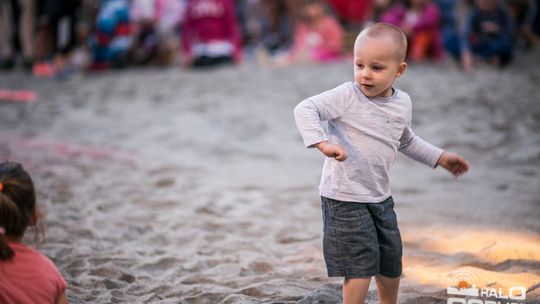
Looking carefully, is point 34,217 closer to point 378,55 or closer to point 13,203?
point 13,203

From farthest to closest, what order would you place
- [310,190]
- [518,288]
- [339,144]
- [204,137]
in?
[204,137]
[310,190]
[518,288]
[339,144]

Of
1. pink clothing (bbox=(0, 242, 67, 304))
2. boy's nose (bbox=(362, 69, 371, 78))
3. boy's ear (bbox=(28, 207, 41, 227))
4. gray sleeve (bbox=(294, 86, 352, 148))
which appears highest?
boy's nose (bbox=(362, 69, 371, 78))

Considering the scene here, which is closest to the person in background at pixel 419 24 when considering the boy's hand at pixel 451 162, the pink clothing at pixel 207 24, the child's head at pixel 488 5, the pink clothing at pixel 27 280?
the child's head at pixel 488 5

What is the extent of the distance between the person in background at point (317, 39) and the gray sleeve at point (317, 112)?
8.54 m

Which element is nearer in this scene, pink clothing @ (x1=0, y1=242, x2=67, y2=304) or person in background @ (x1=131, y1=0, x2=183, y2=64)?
pink clothing @ (x1=0, y1=242, x2=67, y2=304)

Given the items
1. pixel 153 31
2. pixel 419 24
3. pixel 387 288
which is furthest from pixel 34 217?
pixel 153 31

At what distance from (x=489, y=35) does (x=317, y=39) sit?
2872 millimetres

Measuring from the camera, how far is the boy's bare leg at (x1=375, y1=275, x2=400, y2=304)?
229cm

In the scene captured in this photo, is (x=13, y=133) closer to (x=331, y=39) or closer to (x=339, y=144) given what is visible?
(x=339, y=144)

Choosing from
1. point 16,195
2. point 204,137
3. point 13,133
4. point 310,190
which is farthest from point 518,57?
point 16,195

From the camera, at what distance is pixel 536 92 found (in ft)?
23.6

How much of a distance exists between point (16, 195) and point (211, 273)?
3.59 feet

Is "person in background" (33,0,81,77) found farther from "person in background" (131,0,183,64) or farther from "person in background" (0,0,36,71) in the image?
"person in background" (131,0,183,64)

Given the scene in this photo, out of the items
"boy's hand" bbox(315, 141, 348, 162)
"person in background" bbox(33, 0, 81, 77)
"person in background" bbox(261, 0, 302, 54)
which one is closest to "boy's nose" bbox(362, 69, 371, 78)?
"boy's hand" bbox(315, 141, 348, 162)
